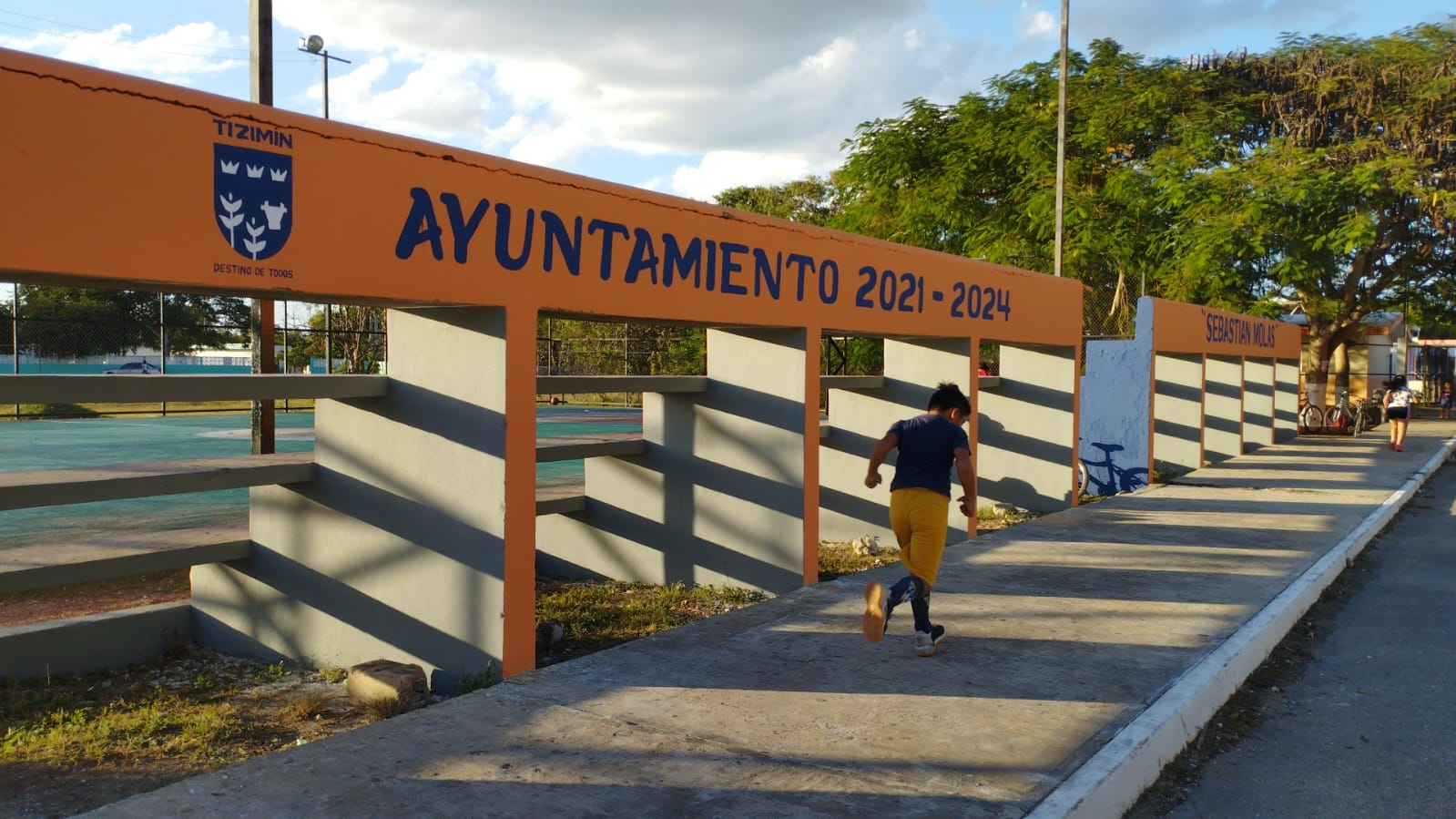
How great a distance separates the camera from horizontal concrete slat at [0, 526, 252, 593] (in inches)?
247

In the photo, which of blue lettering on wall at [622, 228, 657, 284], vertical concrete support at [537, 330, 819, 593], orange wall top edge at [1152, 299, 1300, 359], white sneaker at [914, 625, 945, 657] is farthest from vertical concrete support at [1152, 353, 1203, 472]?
blue lettering on wall at [622, 228, 657, 284]

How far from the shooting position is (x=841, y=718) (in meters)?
5.40

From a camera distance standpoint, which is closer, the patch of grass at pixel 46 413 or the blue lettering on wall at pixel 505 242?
the blue lettering on wall at pixel 505 242

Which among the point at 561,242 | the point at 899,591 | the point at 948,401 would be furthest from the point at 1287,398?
the point at 561,242

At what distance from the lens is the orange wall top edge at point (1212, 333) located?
16.5m

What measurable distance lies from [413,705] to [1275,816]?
4307mm

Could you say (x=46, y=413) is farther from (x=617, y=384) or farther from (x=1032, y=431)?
(x=1032, y=431)

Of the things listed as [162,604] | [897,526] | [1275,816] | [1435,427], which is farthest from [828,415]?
[1435,427]

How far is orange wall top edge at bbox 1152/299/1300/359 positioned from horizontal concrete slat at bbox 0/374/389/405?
13096mm

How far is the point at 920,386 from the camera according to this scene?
11.7m

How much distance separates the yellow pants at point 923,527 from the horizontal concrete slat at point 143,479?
3.93 metres

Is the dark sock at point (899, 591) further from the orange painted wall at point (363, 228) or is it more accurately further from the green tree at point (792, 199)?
the green tree at point (792, 199)

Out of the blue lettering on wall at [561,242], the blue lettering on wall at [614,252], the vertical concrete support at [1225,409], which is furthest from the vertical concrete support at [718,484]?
the vertical concrete support at [1225,409]

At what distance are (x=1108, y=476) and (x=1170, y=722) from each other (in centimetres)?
1189
